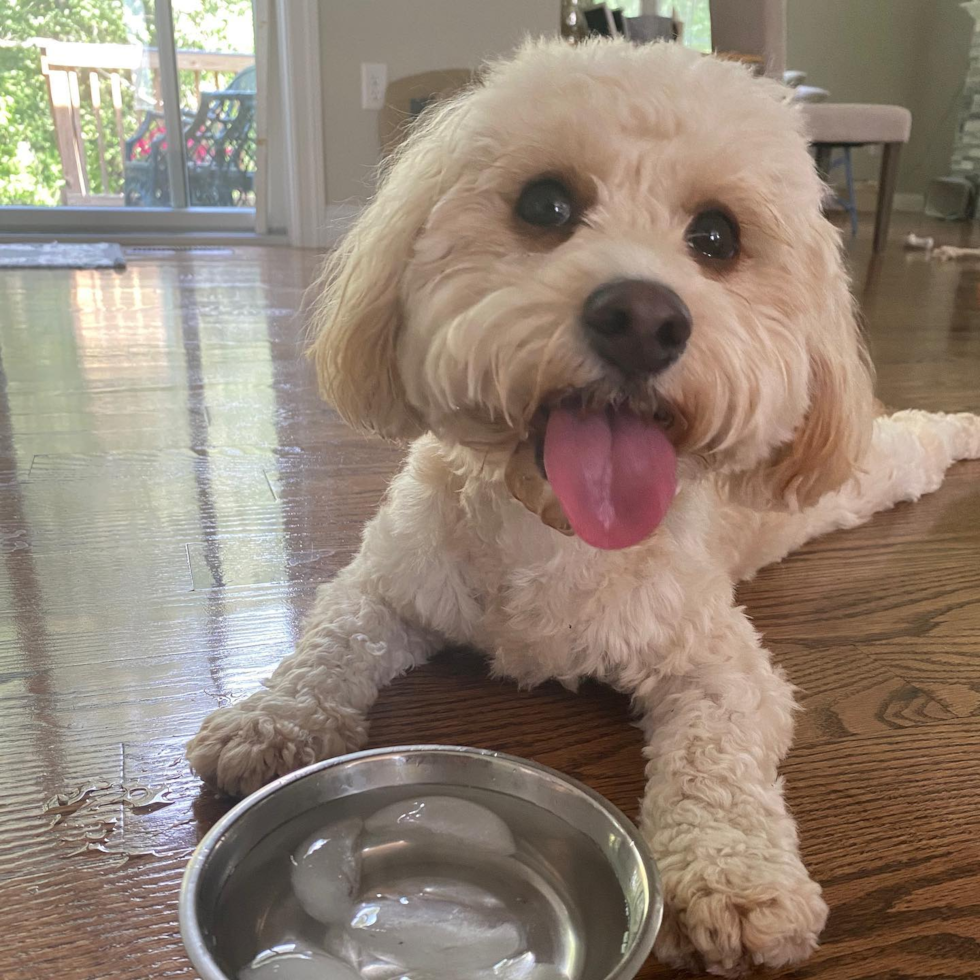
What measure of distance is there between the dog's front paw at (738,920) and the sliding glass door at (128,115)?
5267 millimetres

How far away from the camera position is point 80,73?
5391 millimetres

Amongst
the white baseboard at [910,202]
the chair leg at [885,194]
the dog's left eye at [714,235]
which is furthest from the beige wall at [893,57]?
the dog's left eye at [714,235]

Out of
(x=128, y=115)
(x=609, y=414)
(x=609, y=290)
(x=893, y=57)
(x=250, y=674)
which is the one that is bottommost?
(x=250, y=674)

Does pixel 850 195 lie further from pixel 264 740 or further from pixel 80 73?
pixel 264 740

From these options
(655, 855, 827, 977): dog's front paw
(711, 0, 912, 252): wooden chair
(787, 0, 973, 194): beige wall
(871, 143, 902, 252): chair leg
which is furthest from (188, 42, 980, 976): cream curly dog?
(787, 0, 973, 194): beige wall

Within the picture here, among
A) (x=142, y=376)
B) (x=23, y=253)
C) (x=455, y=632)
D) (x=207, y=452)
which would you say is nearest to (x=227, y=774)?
(x=455, y=632)

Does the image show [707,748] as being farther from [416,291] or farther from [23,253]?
[23,253]

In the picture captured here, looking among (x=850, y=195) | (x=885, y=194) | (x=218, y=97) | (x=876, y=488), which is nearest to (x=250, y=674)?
(x=876, y=488)

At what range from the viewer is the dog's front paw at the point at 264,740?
1.00 m

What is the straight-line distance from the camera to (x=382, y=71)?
5.08m

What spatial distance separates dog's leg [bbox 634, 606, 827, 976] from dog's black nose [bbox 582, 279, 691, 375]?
1.37ft

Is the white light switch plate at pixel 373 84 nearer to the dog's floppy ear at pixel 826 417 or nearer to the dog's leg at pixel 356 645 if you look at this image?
the dog's leg at pixel 356 645

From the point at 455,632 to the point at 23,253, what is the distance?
4.49 m

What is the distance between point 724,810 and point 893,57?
353 inches
